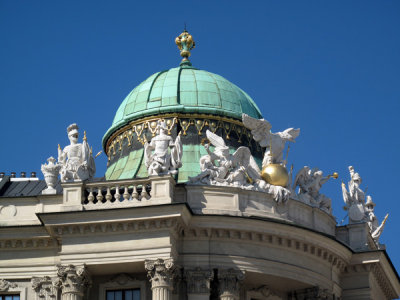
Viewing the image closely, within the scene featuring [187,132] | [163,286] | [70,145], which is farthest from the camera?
[187,132]

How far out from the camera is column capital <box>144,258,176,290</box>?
112ft

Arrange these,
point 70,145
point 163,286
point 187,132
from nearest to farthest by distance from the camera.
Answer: point 163,286, point 70,145, point 187,132

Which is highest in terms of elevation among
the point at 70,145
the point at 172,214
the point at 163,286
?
the point at 70,145

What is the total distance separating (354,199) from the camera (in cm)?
4181

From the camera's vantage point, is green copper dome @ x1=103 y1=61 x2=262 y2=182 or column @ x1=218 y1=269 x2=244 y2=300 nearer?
column @ x1=218 y1=269 x2=244 y2=300

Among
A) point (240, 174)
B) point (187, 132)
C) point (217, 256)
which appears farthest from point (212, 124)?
point (217, 256)

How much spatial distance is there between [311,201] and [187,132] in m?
5.23

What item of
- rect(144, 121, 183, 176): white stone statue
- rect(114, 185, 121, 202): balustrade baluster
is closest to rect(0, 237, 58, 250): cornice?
rect(114, 185, 121, 202): balustrade baluster

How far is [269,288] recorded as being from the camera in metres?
37.0

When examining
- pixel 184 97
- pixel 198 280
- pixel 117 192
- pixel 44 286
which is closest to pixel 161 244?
pixel 198 280

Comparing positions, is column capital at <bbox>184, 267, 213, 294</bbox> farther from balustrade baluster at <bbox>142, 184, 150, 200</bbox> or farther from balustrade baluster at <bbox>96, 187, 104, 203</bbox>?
balustrade baluster at <bbox>96, 187, 104, 203</bbox>

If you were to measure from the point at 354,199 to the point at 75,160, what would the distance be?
1128 centimetres

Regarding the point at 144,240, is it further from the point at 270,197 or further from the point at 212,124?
the point at 212,124

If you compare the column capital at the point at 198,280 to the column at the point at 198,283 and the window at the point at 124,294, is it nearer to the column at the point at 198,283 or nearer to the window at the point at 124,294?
the column at the point at 198,283
